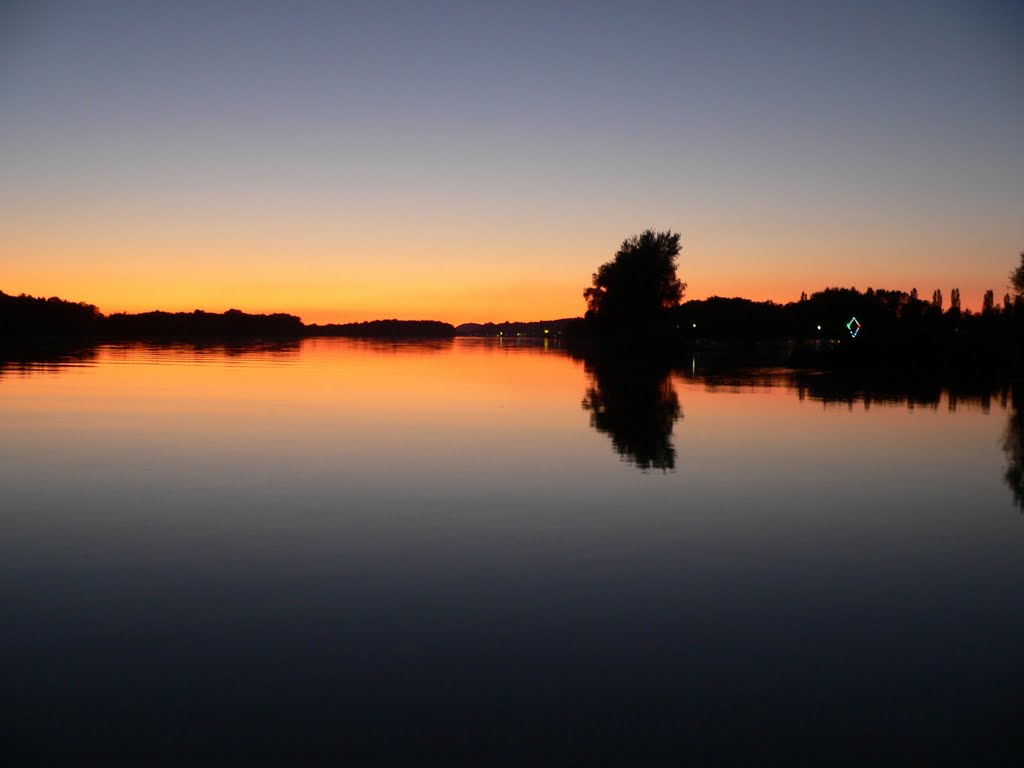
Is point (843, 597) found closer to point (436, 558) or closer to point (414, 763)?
point (436, 558)

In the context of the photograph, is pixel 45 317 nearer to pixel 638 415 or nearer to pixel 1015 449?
pixel 638 415

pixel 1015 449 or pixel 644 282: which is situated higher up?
pixel 644 282

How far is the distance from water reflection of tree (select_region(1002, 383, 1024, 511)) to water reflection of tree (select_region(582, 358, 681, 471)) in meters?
7.21

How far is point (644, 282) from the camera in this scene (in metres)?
95.4

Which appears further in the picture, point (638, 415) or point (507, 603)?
point (638, 415)

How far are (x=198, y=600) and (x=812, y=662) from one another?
6.89 metres

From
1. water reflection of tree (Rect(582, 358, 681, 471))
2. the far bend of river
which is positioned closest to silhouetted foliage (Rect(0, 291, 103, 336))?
water reflection of tree (Rect(582, 358, 681, 471))

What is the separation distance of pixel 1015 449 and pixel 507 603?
1858 cm

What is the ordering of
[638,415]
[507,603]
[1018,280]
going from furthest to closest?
[1018,280], [638,415], [507,603]

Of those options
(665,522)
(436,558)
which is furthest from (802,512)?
(436,558)

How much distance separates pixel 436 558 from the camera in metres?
10.3

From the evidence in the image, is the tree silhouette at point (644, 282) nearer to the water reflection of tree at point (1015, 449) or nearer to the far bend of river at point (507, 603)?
the water reflection of tree at point (1015, 449)

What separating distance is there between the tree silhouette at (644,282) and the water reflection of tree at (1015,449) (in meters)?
63.8

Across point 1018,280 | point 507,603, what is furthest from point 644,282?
point 507,603
